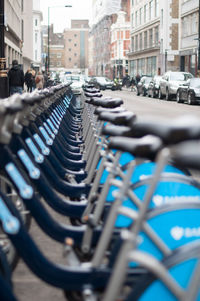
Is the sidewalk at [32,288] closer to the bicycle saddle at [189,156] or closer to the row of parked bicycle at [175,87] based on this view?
the bicycle saddle at [189,156]

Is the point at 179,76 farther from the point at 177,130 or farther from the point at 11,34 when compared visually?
the point at 177,130

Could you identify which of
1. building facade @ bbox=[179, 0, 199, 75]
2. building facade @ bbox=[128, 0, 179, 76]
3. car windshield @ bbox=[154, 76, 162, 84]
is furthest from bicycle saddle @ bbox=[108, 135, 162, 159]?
building facade @ bbox=[128, 0, 179, 76]

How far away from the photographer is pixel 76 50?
19125 centimetres

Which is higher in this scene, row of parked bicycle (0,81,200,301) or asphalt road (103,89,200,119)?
row of parked bicycle (0,81,200,301)

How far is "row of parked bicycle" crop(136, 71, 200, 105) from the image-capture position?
30.2 meters

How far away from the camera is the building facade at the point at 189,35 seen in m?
49.9

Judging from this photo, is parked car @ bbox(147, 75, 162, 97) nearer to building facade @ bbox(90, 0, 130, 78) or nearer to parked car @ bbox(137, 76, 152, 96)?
parked car @ bbox(137, 76, 152, 96)

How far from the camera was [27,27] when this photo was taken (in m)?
74.4

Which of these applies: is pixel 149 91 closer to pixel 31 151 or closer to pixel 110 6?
pixel 31 151

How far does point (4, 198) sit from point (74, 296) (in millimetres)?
591

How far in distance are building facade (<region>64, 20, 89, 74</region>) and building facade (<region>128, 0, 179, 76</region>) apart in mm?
105327

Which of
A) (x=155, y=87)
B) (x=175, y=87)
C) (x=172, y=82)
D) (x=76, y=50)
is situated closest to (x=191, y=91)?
(x=175, y=87)

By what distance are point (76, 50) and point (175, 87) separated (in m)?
159

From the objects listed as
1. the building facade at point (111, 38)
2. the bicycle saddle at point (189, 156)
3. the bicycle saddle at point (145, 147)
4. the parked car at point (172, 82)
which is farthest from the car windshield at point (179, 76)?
the building facade at point (111, 38)
